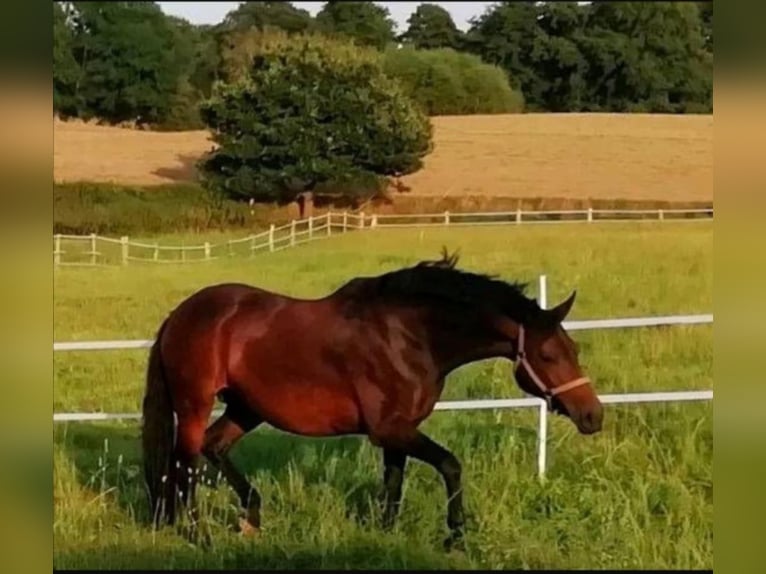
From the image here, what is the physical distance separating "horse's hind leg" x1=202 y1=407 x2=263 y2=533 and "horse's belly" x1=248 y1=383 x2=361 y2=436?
0.30 ft

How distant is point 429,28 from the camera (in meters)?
4.64

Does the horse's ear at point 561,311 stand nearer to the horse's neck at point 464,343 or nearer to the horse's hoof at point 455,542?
the horse's neck at point 464,343

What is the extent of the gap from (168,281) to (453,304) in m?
1.17

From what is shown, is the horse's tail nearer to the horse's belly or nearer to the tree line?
the horse's belly

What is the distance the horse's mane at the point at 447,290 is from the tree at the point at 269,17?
45.8 inches

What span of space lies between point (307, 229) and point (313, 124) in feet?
1.39

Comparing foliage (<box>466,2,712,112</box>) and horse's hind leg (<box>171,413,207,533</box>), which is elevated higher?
foliage (<box>466,2,712,112</box>)

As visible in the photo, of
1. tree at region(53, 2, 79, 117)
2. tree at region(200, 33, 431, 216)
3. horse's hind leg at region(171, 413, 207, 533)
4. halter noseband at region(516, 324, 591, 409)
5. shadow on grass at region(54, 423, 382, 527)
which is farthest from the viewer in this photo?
tree at region(53, 2, 79, 117)

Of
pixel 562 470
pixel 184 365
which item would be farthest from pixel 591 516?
pixel 184 365

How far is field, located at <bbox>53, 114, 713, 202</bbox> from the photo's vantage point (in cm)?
461

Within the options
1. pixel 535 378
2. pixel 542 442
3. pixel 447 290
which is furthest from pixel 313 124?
pixel 542 442

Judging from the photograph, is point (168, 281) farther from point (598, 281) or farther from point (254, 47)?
point (598, 281)

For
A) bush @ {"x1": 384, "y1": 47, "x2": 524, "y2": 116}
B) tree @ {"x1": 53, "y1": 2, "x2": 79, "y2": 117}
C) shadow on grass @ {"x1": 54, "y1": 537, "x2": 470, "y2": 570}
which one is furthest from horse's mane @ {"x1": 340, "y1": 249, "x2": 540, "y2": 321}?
tree @ {"x1": 53, "y1": 2, "x2": 79, "y2": 117}

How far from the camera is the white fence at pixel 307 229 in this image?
15.0ft
